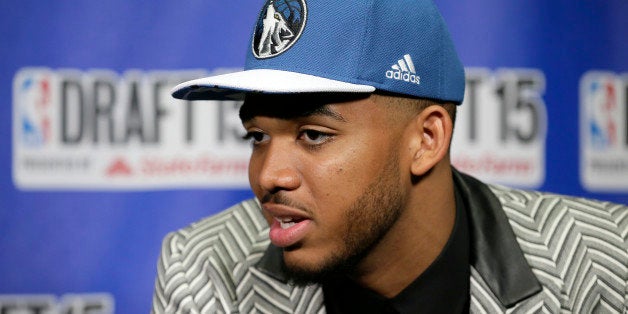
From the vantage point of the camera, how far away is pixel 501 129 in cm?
231

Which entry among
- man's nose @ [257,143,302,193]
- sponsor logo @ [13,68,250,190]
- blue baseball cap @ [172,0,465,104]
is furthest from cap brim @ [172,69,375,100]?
sponsor logo @ [13,68,250,190]

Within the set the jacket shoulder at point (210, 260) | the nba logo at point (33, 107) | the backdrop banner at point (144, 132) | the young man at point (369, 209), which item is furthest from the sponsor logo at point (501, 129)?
the nba logo at point (33, 107)

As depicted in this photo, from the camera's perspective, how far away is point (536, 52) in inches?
92.2

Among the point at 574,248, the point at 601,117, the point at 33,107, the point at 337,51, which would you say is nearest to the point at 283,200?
the point at 337,51

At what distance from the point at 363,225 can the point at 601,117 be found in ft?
3.57

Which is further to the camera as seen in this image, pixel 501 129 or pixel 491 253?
pixel 501 129

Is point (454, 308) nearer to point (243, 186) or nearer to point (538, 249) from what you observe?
point (538, 249)

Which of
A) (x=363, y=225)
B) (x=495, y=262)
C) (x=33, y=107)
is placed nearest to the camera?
(x=363, y=225)

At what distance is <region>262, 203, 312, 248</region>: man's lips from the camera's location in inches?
57.1

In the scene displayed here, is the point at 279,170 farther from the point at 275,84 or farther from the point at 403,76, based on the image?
the point at 403,76

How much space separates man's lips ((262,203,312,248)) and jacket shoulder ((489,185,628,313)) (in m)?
0.44

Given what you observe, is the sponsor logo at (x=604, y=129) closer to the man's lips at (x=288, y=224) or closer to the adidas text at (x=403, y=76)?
the adidas text at (x=403, y=76)

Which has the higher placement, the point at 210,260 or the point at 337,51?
the point at 337,51

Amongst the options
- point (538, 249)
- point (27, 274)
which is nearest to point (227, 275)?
point (538, 249)
